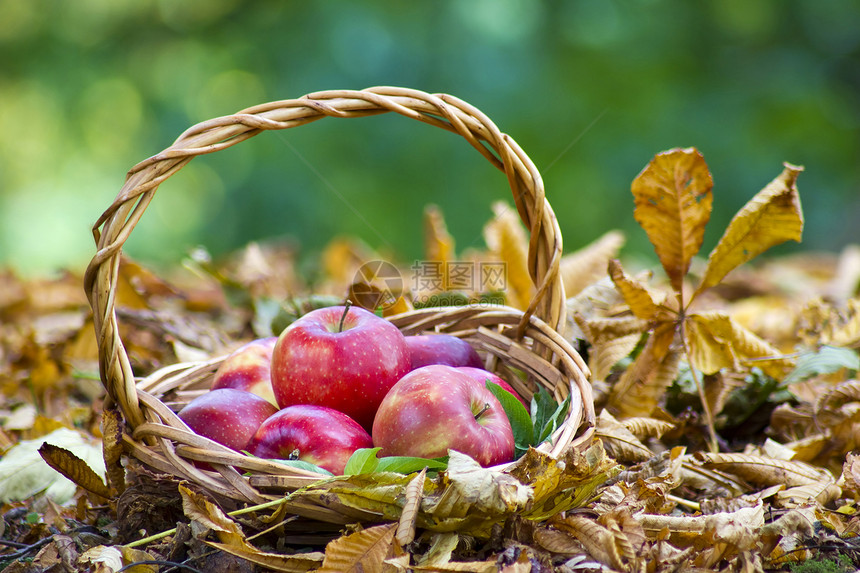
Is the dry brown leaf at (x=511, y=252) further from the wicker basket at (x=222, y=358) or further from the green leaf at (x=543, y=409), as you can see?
the green leaf at (x=543, y=409)

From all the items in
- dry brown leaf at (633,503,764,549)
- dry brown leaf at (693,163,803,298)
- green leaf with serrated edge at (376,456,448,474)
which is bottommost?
dry brown leaf at (633,503,764,549)

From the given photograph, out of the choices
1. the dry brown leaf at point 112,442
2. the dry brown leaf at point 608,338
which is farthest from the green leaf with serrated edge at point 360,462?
the dry brown leaf at point 608,338

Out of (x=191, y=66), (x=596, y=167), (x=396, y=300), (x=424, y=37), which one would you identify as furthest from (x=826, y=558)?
(x=191, y=66)

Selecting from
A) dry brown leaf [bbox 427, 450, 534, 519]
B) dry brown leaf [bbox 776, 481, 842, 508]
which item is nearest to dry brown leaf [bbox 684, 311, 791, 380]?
dry brown leaf [bbox 776, 481, 842, 508]

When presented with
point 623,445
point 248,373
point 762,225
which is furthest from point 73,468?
point 762,225

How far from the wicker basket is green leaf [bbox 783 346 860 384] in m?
0.51

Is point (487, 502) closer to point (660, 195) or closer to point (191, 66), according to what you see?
point (660, 195)

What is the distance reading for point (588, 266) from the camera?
6.02ft

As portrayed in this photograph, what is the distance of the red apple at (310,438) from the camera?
1.04 meters

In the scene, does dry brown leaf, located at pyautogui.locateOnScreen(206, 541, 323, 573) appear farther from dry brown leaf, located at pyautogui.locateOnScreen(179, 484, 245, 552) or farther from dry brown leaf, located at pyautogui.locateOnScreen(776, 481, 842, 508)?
dry brown leaf, located at pyautogui.locateOnScreen(776, 481, 842, 508)

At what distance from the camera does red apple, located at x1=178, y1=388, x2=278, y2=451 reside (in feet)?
3.69

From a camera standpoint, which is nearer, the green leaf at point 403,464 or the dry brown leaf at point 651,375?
the green leaf at point 403,464

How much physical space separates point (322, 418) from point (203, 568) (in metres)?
0.26

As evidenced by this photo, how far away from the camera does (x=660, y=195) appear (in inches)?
52.2
